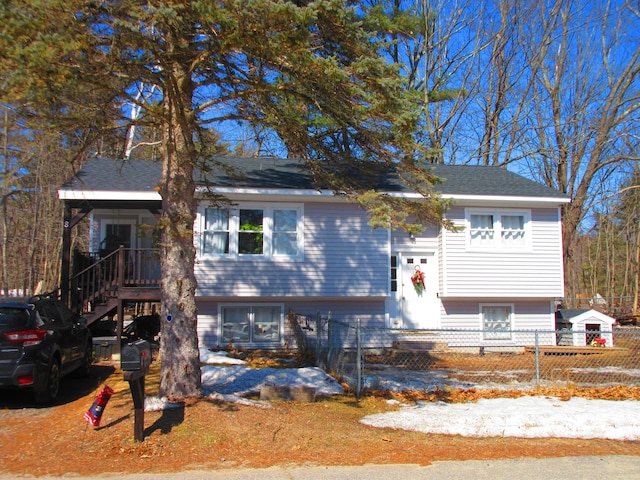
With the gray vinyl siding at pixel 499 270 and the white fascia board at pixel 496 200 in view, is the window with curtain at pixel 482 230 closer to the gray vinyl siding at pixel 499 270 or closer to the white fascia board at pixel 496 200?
the gray vinyl siding at pixel 499 270

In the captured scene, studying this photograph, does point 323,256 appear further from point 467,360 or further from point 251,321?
point 467,360

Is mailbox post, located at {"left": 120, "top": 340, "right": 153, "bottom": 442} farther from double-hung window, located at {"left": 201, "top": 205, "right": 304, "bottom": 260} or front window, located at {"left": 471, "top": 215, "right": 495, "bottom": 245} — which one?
front window, located at {"left": 471, "top": 215, "right": 495, "bottom": 245}

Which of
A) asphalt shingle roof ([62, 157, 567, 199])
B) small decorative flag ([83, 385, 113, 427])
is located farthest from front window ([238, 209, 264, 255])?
small decorative flag ([83, 385, 113, 427])

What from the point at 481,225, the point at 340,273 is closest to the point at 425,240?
the point at 481,225

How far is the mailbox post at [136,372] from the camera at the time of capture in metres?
5.97

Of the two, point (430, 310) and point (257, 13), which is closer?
point (257, 13)

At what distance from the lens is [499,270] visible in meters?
14.8

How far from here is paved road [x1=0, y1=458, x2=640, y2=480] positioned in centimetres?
536

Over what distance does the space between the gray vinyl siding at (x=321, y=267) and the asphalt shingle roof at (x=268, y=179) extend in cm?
118

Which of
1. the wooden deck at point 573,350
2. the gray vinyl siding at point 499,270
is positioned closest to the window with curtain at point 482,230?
the gray vinyl siding at point 499,270

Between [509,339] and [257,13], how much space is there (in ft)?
40.1

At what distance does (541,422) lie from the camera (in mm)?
7277

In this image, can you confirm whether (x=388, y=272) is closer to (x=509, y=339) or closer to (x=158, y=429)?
(x=509, y=339)

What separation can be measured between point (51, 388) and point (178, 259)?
2.79 meters
